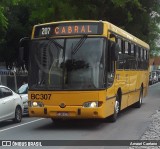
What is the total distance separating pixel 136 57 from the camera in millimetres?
20641

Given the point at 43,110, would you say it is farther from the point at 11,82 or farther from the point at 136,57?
the point at 11,82

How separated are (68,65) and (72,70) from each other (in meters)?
0.20

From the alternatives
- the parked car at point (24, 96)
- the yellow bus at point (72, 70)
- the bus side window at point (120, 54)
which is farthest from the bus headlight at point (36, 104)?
the parked car at point (24, 96)

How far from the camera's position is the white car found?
16273 millimetres

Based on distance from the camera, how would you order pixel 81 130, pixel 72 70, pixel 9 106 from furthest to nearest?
1. pixel 9 106
2. pixel 81 130
3. pixel 72 70

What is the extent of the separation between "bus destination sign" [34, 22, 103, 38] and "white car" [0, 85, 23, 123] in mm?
3084

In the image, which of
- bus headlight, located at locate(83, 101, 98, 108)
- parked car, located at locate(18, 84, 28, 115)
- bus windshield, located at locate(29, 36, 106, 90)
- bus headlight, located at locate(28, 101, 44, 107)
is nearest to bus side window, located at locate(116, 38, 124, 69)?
bus windshield, located at locate(29, 36, 106, 90)

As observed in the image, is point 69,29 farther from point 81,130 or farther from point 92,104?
point 81,130

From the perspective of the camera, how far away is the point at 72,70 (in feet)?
46.2

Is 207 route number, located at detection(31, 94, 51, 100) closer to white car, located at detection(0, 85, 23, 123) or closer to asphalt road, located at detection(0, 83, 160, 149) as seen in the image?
asphalt road, located at detection(0, 83, 160, 149)

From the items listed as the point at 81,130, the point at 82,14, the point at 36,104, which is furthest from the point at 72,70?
the point at 82,14

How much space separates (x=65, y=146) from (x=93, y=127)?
387 cm

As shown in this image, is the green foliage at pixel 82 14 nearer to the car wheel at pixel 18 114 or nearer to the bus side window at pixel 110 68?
the car wheel at pixel 18 114

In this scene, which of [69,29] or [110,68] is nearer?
[69,29]
